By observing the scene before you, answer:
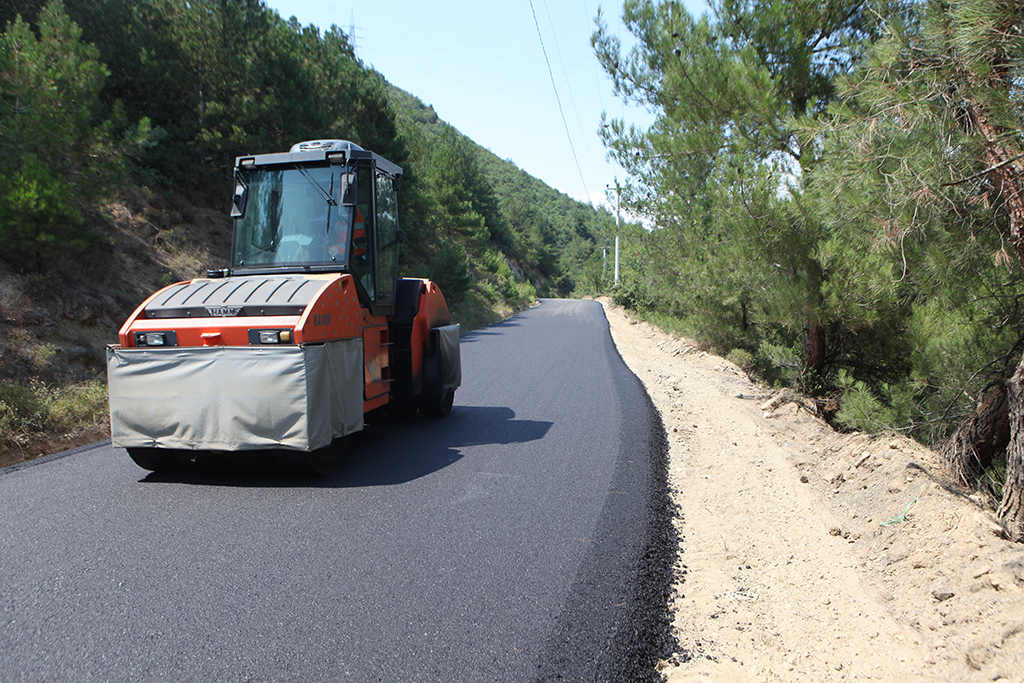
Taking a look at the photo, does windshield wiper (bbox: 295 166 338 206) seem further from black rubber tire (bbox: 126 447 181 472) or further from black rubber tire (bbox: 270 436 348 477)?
black rubber tire (bbox: 126 447 181 472)

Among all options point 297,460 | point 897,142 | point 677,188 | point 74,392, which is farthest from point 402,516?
point 677,188

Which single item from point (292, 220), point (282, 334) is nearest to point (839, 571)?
point (282, 334)

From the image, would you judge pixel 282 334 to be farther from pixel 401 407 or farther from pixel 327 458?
pixel 401 407

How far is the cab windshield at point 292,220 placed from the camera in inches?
231

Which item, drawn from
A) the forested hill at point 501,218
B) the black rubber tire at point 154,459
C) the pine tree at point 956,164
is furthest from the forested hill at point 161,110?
the pine tree at point 956,164

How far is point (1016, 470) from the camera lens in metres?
4.11

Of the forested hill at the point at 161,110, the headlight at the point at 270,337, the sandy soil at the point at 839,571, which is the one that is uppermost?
the forested hill at the point at 161,110

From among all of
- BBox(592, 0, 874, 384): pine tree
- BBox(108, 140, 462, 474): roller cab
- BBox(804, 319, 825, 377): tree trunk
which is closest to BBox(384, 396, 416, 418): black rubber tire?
BBox(108, 140, 462, 474): roller cab

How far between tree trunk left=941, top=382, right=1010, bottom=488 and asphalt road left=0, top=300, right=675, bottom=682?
2.32 metres

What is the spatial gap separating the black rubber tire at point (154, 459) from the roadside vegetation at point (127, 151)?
1966 millimetres

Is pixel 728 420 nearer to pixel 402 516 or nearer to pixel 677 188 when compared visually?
pixel 677 188

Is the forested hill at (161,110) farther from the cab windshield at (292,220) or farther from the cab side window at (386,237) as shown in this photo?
the cab side window at (386,237)

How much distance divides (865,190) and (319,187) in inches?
182

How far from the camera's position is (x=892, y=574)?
376 centimetres
